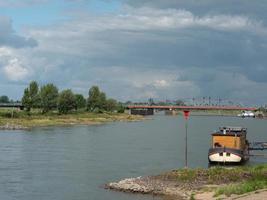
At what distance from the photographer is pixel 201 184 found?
149 ft

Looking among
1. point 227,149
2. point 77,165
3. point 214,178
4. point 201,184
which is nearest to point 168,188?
point 201,184

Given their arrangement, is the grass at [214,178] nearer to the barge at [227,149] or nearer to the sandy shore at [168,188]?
the sandy shore at [168,188]

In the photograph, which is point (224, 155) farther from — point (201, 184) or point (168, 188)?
point (168, 188)

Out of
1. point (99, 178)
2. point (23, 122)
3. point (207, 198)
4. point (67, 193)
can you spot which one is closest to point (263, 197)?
point (207, 198)

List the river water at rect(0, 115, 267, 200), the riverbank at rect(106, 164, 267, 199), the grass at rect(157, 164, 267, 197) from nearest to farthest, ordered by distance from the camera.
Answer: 1. the riverbank at rect(106, 164, 267, 199)
2. the grass at rect(157, 164, 267, 197)
3. the river water at rect(0, 115, 267, 200)

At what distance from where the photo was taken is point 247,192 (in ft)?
121

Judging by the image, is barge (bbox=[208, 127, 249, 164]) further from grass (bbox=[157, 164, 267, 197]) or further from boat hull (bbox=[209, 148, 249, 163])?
grass (bbox=[157, 164, 267, 197])

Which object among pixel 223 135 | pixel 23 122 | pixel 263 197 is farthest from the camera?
pixel 23 122

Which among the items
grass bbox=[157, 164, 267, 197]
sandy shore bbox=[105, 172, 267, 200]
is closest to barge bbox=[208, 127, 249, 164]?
grass bbox=[157, 164, 267, 197]

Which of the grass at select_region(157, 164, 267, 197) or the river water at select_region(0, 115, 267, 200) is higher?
the grass at select_region(157, 164, 267, 197)

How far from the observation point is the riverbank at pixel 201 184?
3919 centimetres

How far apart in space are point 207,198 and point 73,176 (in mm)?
21939

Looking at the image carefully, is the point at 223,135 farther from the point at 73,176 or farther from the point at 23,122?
the point at 23,122

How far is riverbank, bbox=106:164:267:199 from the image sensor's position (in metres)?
39.2
